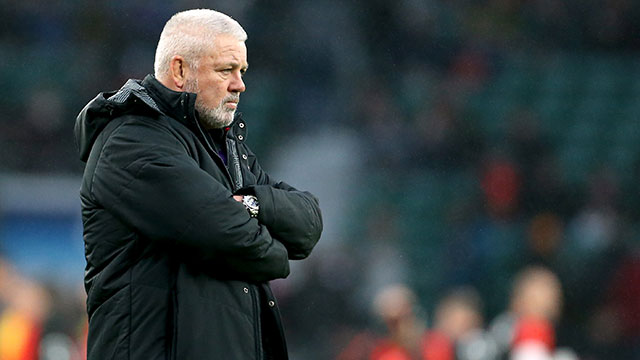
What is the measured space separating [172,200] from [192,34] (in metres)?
0.48

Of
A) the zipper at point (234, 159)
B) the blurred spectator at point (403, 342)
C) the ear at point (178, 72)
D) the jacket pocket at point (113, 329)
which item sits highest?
the ear at point (178, 72)

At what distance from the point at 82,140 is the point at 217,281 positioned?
1.75 feet

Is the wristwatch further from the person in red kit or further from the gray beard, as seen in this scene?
the person in red kit

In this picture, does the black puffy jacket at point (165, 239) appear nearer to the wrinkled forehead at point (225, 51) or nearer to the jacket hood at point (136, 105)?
the jacket hood at point (136, 105)

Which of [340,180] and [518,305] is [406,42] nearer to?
[340,180]

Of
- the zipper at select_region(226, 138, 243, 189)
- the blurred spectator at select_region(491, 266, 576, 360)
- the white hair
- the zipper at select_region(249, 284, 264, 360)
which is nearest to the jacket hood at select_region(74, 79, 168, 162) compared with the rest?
the white hair

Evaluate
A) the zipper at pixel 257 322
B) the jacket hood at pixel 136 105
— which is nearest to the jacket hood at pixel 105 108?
the jacket hood at pixel 136 105

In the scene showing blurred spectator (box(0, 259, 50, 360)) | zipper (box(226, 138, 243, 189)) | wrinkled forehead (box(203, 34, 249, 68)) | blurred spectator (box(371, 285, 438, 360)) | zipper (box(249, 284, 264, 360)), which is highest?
wrinkled forehead (box(203, 34, 249, 68))

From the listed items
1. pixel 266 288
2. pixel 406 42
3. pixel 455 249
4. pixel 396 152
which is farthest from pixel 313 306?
pixel 266 288

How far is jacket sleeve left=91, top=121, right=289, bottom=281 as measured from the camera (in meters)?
3.21

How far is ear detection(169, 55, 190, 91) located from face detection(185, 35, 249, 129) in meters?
0.02

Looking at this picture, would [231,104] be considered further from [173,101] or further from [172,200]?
[172,200]

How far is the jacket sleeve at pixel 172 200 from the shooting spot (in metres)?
3.21

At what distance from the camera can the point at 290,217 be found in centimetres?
346
